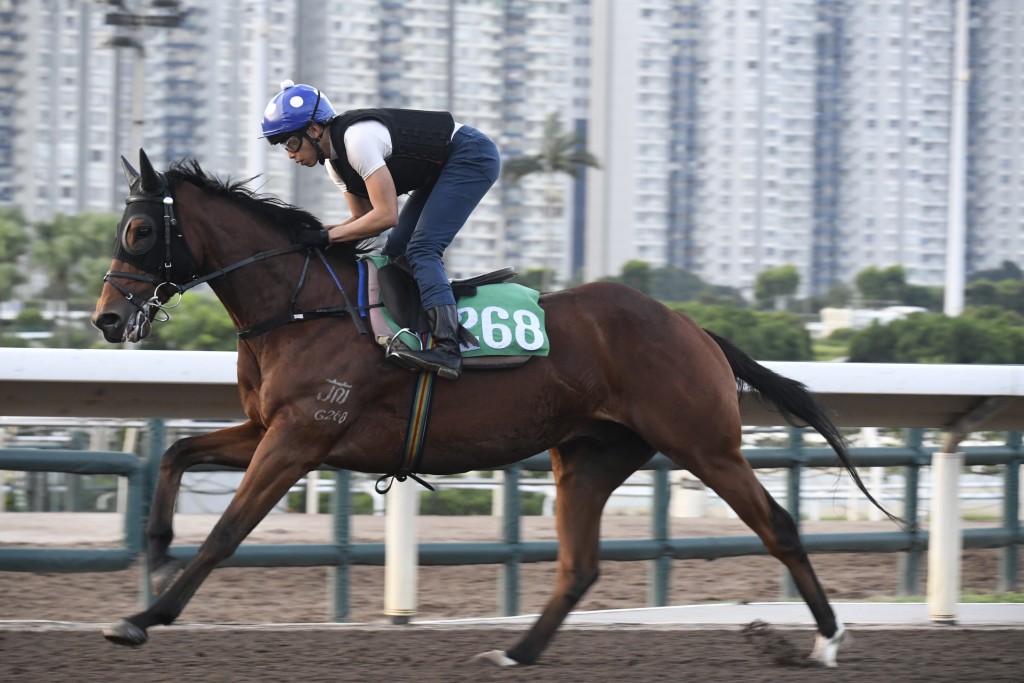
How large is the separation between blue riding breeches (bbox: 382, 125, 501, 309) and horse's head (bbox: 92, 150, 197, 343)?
80cm

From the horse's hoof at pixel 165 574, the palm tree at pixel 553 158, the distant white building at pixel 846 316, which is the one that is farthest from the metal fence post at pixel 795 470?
the distant white building at pixel 846 316

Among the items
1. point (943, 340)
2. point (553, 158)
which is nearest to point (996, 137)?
point (553, 158)

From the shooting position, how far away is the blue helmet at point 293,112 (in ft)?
15.2

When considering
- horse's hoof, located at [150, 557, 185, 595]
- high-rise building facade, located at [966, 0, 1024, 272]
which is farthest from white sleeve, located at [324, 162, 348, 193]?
high-rise building facade, located at [966, 0, 1024, 272]

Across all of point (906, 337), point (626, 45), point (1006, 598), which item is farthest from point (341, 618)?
point (626, 45)

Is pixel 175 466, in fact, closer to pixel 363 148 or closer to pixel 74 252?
pixel 363 148

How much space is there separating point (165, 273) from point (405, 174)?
959 millimetres

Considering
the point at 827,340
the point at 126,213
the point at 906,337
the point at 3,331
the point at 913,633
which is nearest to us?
the point at 126,213

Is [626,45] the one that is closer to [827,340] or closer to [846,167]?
[846,167]

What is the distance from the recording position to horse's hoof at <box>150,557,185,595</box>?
14.8ft

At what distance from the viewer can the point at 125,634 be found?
Answer: 4195mm

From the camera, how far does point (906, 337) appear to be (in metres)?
34.3

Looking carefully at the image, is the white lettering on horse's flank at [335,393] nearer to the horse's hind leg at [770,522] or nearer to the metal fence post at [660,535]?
the horse's hind leg at [770,522]

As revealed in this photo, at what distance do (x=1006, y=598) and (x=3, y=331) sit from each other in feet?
123
